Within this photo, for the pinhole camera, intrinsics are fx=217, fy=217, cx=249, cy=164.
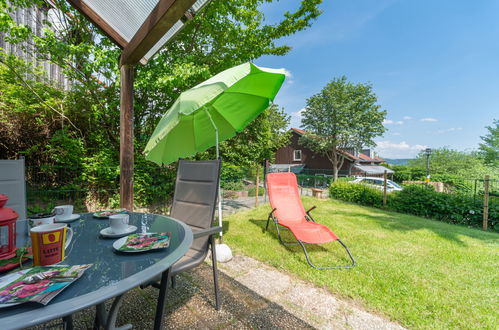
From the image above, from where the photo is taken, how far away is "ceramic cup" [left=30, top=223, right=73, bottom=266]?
80cm

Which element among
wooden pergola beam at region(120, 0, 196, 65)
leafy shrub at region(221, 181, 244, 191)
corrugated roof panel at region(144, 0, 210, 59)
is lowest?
leafy shrub at region(221, 181, 244, 191)

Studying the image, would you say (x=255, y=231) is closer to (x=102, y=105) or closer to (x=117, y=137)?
(x=117, y=137)

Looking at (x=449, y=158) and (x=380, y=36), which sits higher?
(x=380, y=36)

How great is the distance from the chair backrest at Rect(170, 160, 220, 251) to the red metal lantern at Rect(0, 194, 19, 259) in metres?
1.20

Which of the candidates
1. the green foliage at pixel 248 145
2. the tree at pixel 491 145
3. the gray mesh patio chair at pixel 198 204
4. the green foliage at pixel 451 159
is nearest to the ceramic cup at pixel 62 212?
the gray mesh patio chair at pixel 198 204

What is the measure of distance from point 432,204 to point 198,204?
7.69 m

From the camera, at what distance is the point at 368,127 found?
2097cm

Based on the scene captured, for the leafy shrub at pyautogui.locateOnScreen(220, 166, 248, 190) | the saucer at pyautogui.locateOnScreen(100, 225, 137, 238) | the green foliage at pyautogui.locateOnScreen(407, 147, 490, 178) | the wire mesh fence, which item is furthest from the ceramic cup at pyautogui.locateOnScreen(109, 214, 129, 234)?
the green foliage at pyautogui.locateOnScreen(407, 147, 490, 178)

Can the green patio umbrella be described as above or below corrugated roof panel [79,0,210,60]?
Answer: below

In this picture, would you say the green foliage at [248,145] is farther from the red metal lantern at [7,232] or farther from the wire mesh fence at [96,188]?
the red metal lantern at [7,232]

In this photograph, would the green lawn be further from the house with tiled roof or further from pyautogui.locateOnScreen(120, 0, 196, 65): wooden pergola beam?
the house with tiled roof

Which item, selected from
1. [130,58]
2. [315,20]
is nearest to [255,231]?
[130,58]

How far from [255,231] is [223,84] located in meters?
3.17

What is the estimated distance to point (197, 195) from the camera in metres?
2.12
